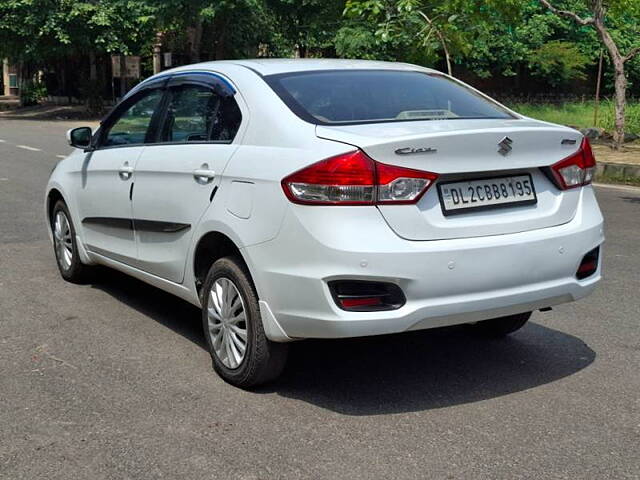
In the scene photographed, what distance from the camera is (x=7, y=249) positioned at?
8141 millimetres

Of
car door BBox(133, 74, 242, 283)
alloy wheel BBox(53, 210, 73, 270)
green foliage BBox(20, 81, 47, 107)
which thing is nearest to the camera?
car door BBox(133, 74, 242, 283)

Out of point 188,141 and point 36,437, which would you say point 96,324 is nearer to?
point 188,141

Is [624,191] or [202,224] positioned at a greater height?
[202,224]

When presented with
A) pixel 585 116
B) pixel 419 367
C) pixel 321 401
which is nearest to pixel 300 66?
pixel 419 367

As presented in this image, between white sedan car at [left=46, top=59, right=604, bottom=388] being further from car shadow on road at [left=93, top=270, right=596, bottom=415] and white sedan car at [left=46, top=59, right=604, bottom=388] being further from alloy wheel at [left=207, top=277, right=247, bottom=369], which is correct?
car shadow on road at [left=93, top=270, right=596, bottom=415]

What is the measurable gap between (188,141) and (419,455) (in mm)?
2272

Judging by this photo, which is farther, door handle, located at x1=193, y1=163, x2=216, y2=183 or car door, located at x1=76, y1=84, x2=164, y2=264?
car door, located at x1=76, y1=84, x2=164, y2=264

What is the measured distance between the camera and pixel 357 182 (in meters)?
3.83

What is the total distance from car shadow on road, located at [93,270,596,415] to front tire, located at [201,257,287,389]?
0.50ft

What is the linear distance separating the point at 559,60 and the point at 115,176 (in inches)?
1567

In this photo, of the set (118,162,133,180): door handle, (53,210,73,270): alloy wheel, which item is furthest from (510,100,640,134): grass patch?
(118,162,133,180): door handle

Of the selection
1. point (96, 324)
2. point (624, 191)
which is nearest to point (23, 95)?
point (624, 191)

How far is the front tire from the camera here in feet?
13.9

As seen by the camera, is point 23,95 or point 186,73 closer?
point 186,73
